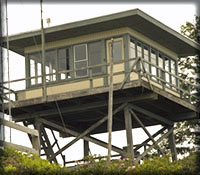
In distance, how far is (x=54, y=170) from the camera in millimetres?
16766

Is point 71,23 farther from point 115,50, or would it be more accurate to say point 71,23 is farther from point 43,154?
point 43,154

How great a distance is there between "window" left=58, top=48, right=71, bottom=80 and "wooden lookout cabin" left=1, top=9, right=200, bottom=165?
1.7 inches

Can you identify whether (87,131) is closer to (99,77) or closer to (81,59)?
(99,77)

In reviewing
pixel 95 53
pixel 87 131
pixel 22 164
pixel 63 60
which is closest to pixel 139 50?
pixel 95 53

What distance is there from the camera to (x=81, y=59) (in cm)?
3281

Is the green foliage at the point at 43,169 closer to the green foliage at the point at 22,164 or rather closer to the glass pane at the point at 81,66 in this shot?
the green foliage at the point at 22,164

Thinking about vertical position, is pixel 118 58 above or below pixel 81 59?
below

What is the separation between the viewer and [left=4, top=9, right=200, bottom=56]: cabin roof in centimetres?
3152

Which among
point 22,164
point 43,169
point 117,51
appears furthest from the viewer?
point 117,51

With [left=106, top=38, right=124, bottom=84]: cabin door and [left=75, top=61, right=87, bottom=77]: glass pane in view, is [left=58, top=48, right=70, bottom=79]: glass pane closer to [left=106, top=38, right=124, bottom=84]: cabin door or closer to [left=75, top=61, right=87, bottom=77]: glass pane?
[left=75, top=61, right=87, bottom=77]: glass pane

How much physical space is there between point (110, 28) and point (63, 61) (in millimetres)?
2685

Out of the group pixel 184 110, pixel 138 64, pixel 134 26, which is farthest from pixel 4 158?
pixel 184 110

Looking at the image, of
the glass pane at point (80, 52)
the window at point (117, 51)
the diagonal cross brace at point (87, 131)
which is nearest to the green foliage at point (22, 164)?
the diagonal cross brace at point (87, 131)

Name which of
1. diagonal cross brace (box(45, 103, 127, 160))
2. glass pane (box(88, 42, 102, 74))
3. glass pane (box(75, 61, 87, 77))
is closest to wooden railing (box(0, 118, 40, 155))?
diagonal cross brace (box(45, 103, 127, 160))
